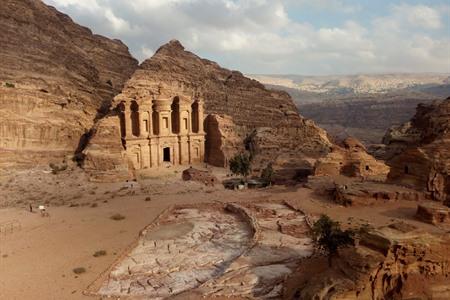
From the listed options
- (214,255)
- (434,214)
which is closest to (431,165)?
(434,214)

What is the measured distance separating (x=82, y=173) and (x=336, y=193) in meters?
22.4

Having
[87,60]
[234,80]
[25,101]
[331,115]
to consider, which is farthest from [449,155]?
[331,115]

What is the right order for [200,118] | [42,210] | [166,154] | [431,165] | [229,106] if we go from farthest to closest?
1. [229,106]
2. [200,118]
3. [166,154]
4. [42,210]
5. [431,165]

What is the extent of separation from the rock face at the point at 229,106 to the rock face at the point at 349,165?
32.1 ft

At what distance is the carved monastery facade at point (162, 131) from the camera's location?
137 ft

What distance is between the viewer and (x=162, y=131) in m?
44.5

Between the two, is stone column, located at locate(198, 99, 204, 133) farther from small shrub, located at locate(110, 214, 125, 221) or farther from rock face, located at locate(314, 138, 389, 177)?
small shrub, located at locate(110, 214, 125, 221)

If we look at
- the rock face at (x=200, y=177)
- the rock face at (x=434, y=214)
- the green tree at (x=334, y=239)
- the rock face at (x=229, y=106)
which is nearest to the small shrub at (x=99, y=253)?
the green tree at (x=334, y=239)

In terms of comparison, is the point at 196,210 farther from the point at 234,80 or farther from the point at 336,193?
the point at 234,80

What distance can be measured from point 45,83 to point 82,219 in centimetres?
2198

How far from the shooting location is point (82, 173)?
3575cm

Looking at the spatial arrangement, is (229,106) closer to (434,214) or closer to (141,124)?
(141,124)

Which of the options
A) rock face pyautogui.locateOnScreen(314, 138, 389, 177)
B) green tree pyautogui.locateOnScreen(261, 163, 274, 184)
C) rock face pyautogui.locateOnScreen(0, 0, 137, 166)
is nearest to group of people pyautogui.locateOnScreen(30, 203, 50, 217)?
rock face pyautogui.locateOnScreen(0, 0, 137, 166)

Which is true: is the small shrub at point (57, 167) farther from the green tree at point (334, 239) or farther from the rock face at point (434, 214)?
the rock face at point (434, 214)
